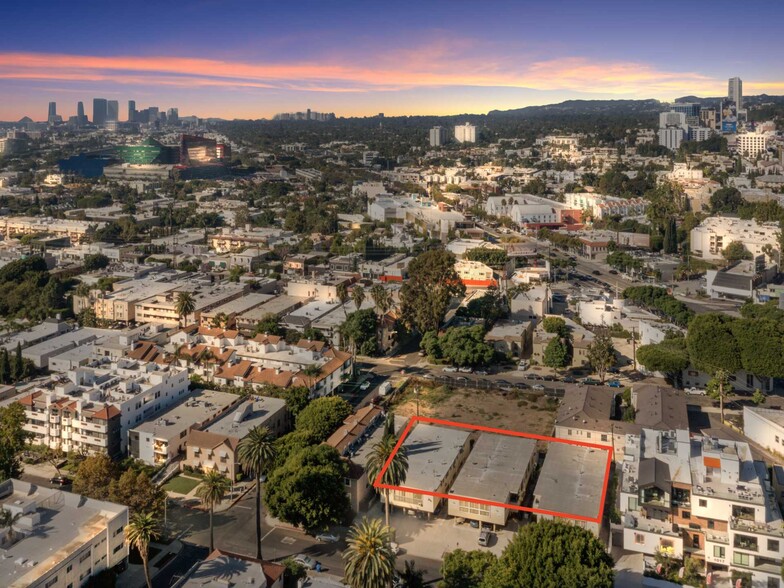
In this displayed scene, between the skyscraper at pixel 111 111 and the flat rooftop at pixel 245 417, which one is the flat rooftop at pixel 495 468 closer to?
the flat rooftop at pixel 245 417

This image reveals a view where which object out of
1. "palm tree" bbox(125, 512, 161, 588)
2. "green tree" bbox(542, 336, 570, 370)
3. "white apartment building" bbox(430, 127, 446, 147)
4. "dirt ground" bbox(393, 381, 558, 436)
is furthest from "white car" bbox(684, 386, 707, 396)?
"white apartment building" bbox(430, 127, 446, 147)

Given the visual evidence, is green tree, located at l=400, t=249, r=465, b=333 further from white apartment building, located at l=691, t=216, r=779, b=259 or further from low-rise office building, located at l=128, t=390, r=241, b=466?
white apartment building, located at l=691, t=216, r=779, b=259

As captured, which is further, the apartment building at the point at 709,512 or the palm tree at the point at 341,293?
the palm tree at the point at 341,293

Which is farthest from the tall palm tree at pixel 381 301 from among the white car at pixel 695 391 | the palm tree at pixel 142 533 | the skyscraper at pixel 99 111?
the skyscraper at pixel 99 111

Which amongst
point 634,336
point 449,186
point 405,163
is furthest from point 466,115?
point 634,336

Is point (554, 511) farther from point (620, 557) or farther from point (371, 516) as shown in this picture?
point (371, 516)

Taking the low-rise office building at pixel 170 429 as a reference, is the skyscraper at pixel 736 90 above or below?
above

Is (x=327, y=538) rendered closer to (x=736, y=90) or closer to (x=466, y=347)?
Answer: (x=466, y=347)

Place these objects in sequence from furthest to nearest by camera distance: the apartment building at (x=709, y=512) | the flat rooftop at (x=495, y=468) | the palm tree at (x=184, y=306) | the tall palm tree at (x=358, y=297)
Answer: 1. the tall palm tree at (x=358, y=297)
2. the palm tree at (x=184, y=306)
3. the flat rooftop at (x=495, y=468)
4. the apartment building at (x=709, y=512)
